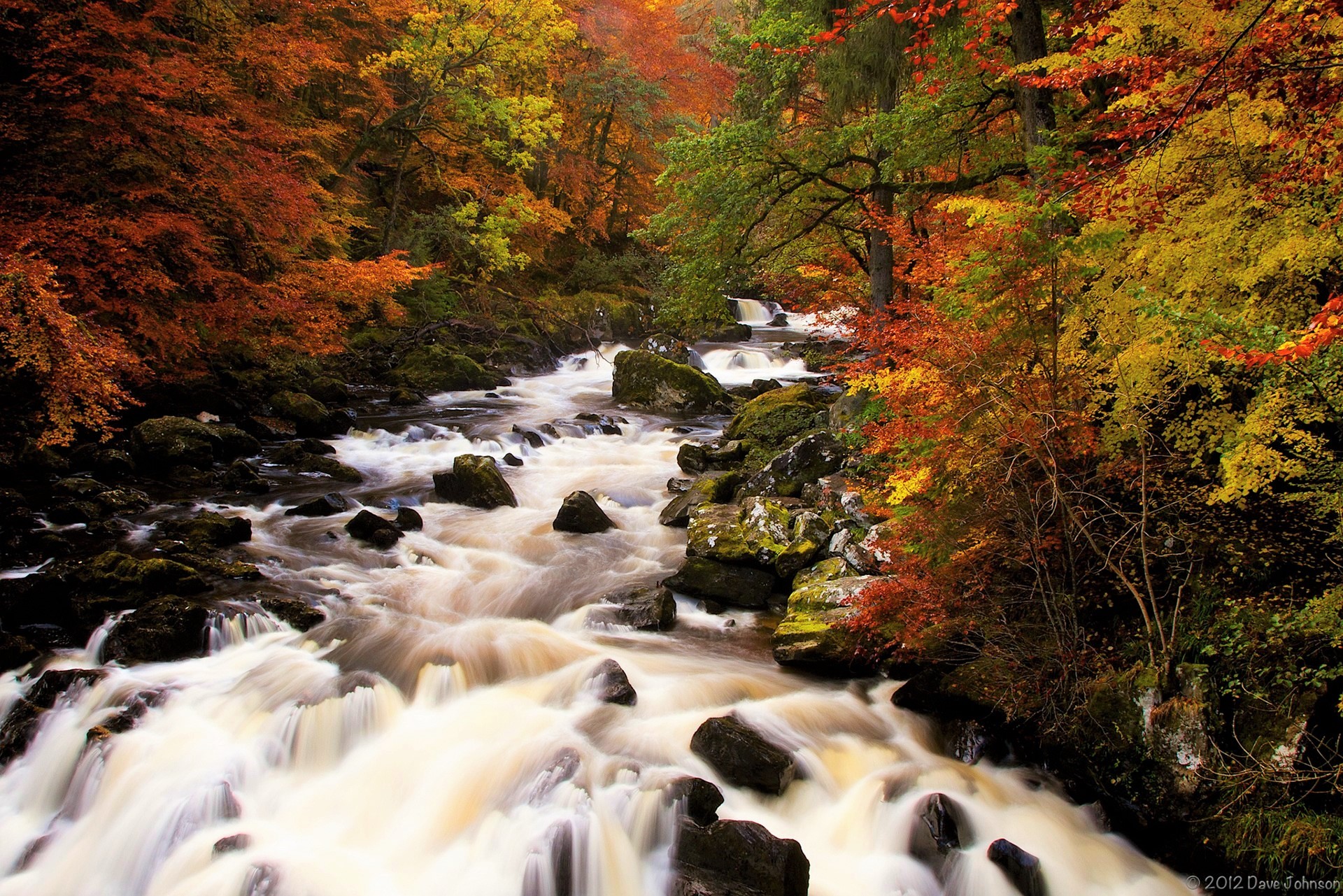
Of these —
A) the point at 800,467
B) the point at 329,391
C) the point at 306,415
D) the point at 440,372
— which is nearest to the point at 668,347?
the point at 440,372

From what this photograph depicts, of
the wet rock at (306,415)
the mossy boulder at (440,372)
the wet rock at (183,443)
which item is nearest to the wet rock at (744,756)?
the wet rock at (183,443)

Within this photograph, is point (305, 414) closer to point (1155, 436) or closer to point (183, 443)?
point (183, 443)

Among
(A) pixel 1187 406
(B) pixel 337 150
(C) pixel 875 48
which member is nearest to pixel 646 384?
(C) pixel 875 48

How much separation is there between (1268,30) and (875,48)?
21.8 feet

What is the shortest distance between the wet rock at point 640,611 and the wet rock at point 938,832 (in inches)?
135

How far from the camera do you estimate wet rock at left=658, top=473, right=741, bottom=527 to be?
10570mm

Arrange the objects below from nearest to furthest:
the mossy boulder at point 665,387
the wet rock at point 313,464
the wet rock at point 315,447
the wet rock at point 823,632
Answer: the wet rock at point 823,632 → the wet rock at point 313,464 → the wet rock at point 315,447 → the mossy boulder at point 665,387

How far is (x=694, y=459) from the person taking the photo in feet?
43.0

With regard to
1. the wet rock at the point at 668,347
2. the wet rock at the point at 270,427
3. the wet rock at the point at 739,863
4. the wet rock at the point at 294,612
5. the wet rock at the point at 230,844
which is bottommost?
the wet rock at the point at 230,844

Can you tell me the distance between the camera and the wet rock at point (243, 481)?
10828 millimetres

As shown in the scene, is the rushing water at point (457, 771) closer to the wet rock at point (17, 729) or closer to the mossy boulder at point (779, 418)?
the wet rock at point (17, 729)

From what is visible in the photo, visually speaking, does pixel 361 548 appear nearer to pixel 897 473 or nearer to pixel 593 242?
pixel 897 473

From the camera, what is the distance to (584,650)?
7.30 meters

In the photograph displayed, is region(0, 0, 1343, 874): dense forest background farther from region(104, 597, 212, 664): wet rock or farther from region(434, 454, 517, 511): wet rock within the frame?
region(434, 454, 517, 511): wet rock
